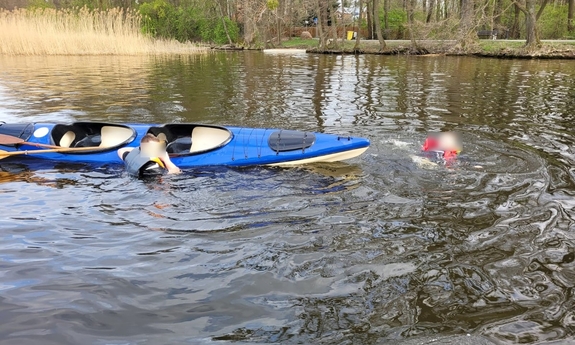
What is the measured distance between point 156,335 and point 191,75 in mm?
15105

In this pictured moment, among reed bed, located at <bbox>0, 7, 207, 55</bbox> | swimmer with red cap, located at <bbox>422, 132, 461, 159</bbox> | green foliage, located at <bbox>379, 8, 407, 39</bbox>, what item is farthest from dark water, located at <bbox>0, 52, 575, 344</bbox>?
green foliage, located at <bbox>379, 8, 407, 39</bbox>

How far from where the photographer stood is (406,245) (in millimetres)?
3848

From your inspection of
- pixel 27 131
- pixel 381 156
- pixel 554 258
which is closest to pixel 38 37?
pixel 27 131

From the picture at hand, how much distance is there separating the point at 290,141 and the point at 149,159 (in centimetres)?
187

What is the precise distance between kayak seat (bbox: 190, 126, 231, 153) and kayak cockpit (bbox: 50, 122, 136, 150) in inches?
39.5

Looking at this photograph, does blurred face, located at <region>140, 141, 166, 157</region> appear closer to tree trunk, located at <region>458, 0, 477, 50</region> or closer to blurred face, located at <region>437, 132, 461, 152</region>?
blurred face, located at <region>437, 132, 461, 152</region>

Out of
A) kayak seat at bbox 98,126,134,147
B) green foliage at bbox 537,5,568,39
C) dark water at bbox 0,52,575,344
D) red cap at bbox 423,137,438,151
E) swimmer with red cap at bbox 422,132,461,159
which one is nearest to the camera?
dark water at bbox 0,52,575,344

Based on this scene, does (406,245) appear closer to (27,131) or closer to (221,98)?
(27,131)

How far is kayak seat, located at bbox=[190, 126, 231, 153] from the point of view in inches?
255

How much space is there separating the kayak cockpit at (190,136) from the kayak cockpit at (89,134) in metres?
0.61

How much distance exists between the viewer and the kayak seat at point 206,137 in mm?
6484

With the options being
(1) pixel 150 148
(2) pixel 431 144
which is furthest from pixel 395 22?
(1) pixel 150 148

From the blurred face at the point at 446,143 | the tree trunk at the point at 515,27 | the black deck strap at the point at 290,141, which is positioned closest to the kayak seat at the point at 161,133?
the black deck strap at the point at 290,141

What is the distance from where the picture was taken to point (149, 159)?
560 centimetres
